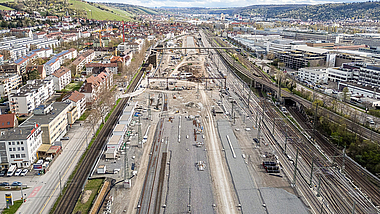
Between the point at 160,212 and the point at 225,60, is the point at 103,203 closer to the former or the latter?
the point at 160,212

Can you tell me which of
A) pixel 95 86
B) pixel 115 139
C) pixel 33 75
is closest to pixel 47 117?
pixel 115 139

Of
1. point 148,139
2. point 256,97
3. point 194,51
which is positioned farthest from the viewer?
point 194,51

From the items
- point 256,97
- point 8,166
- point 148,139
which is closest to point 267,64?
point 256,97

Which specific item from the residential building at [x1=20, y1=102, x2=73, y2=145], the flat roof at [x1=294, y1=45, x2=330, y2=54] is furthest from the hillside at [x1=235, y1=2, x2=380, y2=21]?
the residential building at [x1=20, y1=102, x2=73, y2=145]

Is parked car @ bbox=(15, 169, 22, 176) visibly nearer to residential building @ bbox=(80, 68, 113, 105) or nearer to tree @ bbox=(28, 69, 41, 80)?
residential building @ bbox=(80, 68, 113, 105)

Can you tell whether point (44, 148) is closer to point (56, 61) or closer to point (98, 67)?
point (98, 67)

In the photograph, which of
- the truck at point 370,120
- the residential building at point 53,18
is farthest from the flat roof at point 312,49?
the residential building at point 53,18

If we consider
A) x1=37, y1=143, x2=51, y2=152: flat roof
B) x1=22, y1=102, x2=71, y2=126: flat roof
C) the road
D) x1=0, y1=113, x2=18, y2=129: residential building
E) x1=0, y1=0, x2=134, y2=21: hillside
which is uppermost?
x1=0, y1=0, x2=134, y2=21: hillside
